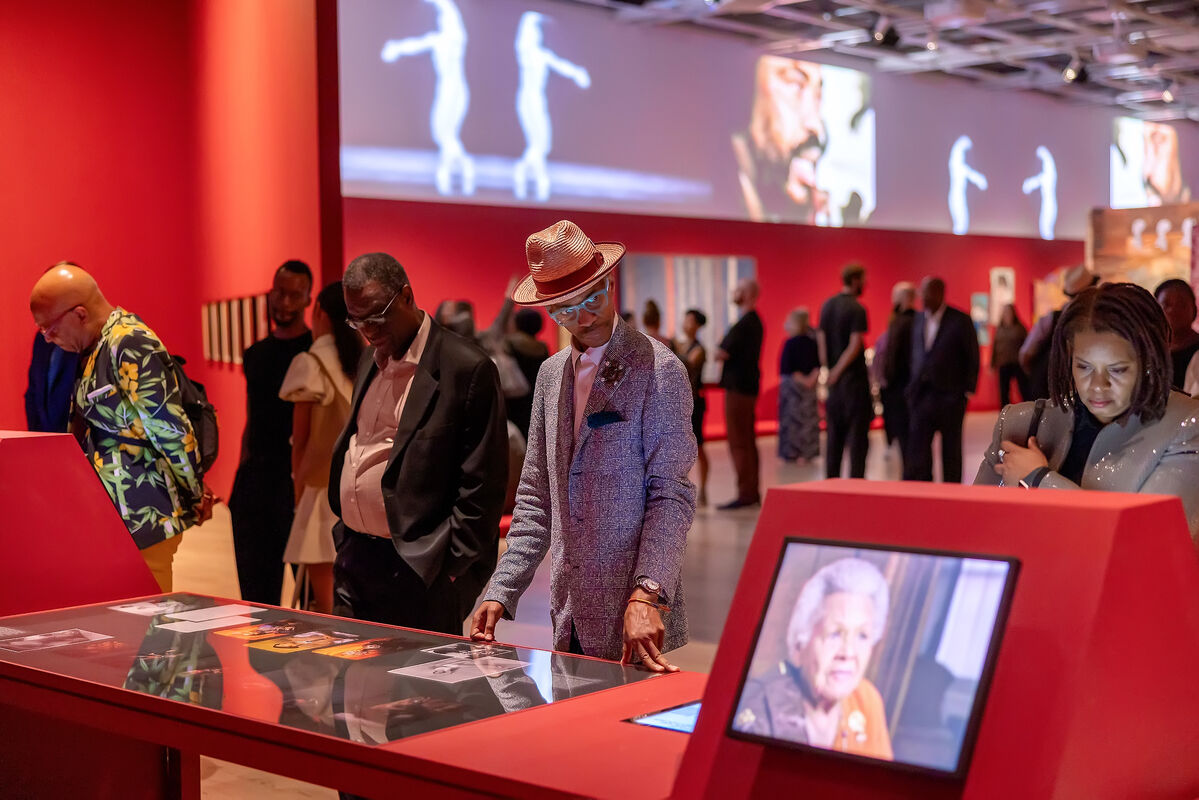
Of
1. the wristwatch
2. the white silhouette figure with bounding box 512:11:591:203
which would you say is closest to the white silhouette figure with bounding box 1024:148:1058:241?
the white silhouette figure with bounding box 512:11:591:203

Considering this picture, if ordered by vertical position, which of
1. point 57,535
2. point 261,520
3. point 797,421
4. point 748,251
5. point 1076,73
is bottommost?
point 797,421

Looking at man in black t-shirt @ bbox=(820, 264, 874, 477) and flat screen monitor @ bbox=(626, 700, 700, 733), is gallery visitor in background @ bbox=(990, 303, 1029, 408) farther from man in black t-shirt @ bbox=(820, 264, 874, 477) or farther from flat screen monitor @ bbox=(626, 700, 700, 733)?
flat screen monitor @ bbox=(626, 700, 700, 733)

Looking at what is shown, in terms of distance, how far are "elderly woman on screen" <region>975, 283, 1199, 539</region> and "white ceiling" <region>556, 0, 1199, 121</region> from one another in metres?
11.0

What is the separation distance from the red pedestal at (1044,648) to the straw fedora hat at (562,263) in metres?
1.07

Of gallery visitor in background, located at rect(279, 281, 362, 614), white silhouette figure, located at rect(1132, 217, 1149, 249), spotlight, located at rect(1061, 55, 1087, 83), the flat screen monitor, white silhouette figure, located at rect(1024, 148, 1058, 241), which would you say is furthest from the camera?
white silhouette figure, located at rect(1024, 148, 1058, 241)

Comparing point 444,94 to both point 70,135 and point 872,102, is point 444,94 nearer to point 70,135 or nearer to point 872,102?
point 70,135

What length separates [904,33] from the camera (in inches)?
661

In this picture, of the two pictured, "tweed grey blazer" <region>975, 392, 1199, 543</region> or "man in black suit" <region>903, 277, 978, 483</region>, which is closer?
"tweed grey blazer" <region>975, 392, 1199, 543</region>

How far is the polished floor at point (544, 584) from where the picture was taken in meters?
4.19

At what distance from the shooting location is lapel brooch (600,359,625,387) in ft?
8.78

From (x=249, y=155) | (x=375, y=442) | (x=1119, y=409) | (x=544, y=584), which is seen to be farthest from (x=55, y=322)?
(x=249, y=155)

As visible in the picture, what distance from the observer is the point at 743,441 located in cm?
995

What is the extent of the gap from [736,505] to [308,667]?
7.85m

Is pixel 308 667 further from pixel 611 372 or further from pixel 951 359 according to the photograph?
pixel 951 359
